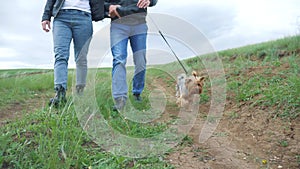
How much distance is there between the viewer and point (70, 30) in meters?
3.25

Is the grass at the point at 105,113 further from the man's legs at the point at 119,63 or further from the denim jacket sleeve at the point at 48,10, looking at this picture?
the denim jacket sleeve at the point at 48,10

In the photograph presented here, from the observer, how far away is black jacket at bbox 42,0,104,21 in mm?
3161

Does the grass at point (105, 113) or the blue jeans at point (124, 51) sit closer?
the grass at point (105, 113)

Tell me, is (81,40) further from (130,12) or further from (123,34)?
(130,12)

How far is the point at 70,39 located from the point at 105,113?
929 mm

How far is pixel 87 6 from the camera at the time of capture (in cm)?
328

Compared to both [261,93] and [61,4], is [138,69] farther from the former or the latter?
[261,93]

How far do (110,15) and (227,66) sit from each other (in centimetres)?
319

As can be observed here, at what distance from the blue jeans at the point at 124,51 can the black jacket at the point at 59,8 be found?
26cm

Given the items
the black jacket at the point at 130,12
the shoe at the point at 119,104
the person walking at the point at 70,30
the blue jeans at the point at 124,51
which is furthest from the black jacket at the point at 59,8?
the shoe at the point at 119,104

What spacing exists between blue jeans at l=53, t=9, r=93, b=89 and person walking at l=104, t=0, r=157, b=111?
0.30 meters

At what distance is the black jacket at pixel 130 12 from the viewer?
316cm

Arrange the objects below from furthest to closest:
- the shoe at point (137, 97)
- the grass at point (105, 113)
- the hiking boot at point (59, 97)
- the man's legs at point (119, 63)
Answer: the shoe at point (137, 97) → the man's legs at point (119, 63) → the hiking boot at point (59, 97) → the grass at point (105, 113)

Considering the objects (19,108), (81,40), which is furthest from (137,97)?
(19,108)
